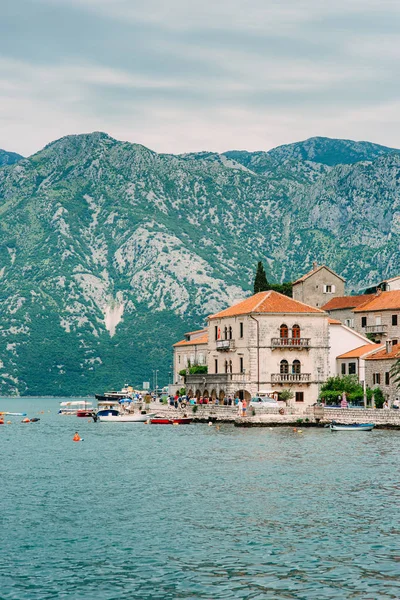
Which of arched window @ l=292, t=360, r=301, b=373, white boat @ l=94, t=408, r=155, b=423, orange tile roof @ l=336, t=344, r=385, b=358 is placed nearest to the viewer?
orange tile roof @ l=336, t=344, r=385, b=358

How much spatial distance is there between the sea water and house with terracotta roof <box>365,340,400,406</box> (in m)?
26.5

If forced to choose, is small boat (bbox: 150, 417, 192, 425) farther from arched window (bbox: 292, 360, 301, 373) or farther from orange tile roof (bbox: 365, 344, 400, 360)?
orange tile roof (bbox: 365, 344, 400, 360)

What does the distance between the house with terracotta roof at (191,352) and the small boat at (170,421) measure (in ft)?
83.5

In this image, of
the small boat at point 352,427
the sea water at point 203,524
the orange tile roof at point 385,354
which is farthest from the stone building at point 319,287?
the sea water at point 203,524

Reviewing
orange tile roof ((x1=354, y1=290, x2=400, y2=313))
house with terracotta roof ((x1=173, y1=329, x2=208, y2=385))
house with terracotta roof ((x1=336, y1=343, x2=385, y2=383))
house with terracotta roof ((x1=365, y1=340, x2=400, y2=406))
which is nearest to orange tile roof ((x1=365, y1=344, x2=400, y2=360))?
house with terracotta roof ((x1=365, y1=340, x2=400, y2=406))

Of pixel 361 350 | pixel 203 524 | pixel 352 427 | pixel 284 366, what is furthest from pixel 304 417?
pixel 203 524

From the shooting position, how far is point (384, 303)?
121 m

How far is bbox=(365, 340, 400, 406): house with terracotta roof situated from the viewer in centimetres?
9980

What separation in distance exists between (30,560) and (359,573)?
1128 centimetres

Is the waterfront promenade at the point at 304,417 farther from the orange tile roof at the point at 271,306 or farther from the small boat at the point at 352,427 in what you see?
the orange tile roof at the point at 271,306

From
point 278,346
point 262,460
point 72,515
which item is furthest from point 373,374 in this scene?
point 72,515

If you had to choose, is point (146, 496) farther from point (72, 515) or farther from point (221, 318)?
point (221, 318)

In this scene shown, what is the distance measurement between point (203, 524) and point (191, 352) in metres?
107

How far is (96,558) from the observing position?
112ft
